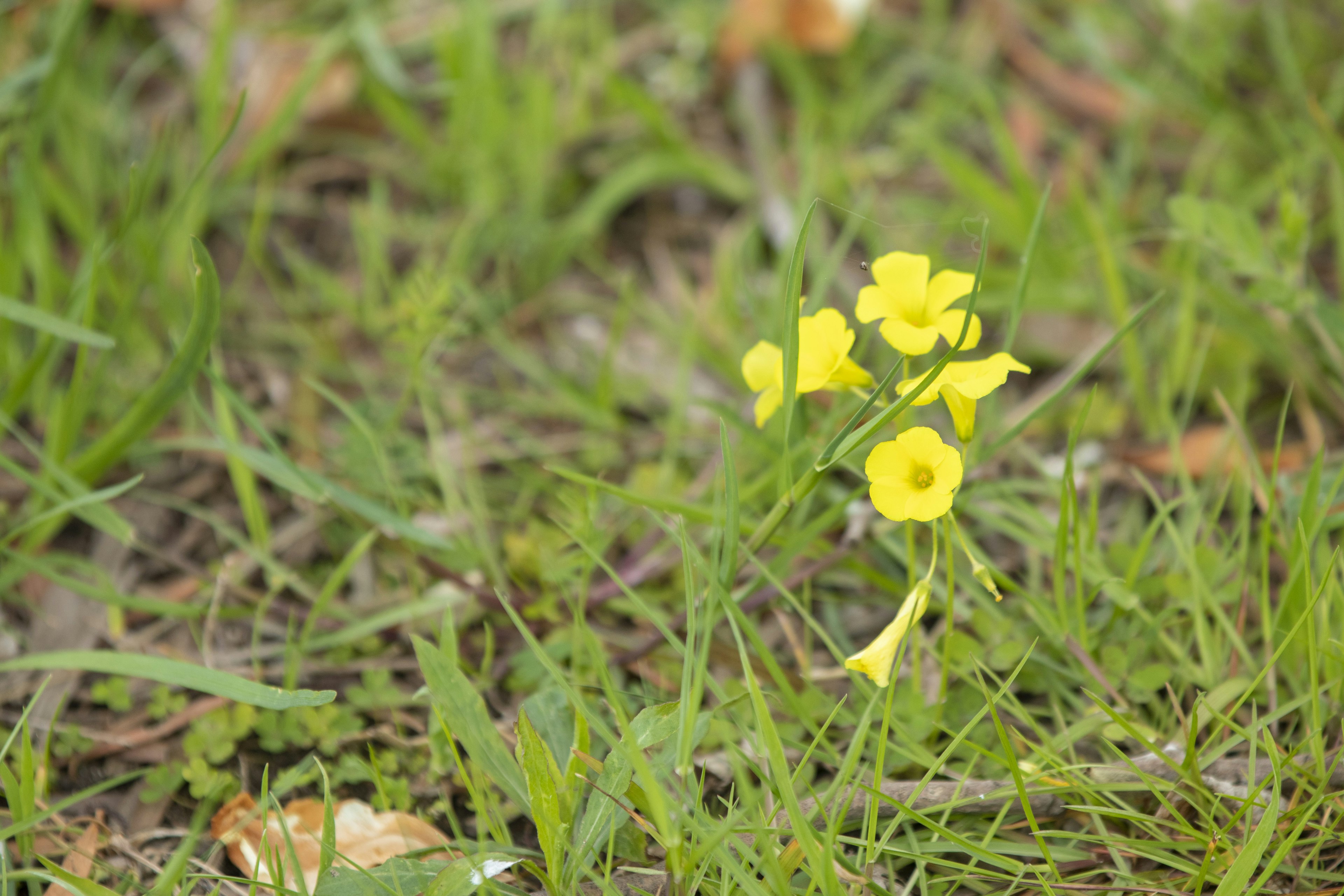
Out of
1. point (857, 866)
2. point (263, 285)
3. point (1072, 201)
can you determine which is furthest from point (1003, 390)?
point (263, 285)

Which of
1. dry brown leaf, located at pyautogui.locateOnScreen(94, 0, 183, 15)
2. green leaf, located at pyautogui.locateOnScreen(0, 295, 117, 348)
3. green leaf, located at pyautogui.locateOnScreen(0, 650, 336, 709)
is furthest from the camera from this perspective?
dry brown leaf, located at pyautogui.locateOnScreen(94, 0, 183, 15)

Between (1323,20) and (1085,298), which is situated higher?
(1323,20)

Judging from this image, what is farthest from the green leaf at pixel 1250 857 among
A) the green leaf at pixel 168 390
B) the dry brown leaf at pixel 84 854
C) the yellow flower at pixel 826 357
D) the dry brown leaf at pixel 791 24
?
the dry brown leaf at pixel 791 24

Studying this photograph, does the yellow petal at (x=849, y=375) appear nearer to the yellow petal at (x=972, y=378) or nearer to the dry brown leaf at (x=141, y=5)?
the yellow petal at (x=972, y=378)

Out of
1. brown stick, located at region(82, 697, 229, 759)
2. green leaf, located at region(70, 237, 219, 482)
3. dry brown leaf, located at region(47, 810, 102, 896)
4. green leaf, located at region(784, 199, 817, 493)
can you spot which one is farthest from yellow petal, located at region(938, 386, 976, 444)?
dry brown leaf, located at region(47, 810, 102, 896)

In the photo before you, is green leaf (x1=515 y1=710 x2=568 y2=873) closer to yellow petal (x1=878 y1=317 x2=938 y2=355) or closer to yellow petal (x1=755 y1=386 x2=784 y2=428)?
yellow petal (x1=755 y1=386 x2=784 y2=428)

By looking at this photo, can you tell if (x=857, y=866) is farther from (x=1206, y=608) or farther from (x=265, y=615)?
(x=265, y=615)

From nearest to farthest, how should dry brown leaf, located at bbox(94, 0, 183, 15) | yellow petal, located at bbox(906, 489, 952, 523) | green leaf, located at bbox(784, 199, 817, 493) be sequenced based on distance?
1. yellow petal, located at bbox(906, 489, 952, 523)
2. green leaf, located at bbox(784, 199, 817, 493)
3. dry brown leaf, located at bbox(94, 0, 183, 15)
